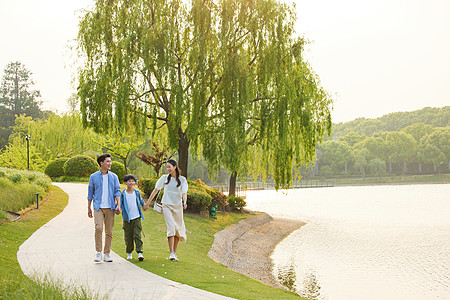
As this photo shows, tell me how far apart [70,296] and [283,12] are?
15306 mm

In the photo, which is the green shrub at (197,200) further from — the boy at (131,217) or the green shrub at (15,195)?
the boy at (131,217)

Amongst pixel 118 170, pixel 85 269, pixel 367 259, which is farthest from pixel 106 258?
pixel 118 170

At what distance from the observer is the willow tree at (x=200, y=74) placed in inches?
630

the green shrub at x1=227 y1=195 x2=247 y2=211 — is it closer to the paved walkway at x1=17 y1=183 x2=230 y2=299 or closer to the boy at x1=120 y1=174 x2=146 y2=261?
the paved walkway at x1=17 y1=183 x2=230 y2=299

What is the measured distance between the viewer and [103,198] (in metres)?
7.38

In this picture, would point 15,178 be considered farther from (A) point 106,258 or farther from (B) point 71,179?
(B) point 71,179

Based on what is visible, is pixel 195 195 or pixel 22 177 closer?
pixel 195 195

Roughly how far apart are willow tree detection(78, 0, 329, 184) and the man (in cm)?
852

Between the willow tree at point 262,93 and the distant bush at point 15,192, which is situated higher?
the willow tree at point 262,93

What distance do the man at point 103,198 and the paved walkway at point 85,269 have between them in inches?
21.7

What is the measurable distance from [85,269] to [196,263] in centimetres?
267

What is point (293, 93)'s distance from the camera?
17.0 m

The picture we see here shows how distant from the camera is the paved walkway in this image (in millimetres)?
5748

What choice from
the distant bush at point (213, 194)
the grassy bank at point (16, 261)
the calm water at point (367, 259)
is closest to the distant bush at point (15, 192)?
the grassy bank at point (16, 261)
